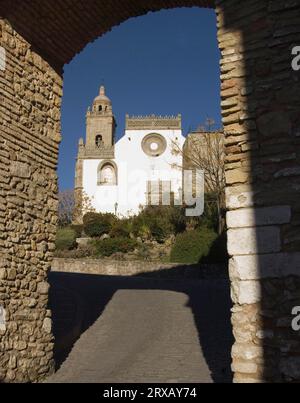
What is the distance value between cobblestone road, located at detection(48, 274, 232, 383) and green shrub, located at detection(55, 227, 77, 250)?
42.2 feet

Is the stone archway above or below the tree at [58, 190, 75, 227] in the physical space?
below

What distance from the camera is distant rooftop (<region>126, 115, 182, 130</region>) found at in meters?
43.9

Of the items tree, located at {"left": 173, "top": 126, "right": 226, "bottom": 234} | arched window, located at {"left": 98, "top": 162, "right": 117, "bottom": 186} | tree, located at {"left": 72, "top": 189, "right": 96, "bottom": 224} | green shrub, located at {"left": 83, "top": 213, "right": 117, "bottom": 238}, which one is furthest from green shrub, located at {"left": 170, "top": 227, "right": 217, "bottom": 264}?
arched window, located at {"left": 98, "top": 162, "right": 117, "bottom": 186}

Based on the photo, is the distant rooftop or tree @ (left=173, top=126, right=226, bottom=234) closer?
tree @ (left=173, top=126, right=226, bottom=234)

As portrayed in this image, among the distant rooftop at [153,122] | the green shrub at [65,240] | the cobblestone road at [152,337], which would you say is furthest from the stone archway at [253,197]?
the distant rooftop at [153,122]

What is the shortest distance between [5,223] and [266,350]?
→ 11.6ft

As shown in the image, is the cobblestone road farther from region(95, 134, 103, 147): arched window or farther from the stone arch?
region(95, 134, 103, 147): arched window

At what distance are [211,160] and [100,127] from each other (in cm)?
2660

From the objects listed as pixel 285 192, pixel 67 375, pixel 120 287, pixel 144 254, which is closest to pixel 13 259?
pixel 67 375

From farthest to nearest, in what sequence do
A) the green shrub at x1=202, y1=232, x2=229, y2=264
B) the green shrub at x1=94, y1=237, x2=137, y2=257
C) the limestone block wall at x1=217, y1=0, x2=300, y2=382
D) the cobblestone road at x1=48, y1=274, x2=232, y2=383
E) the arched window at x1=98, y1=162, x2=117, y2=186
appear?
the arched window at x1=98, y1=162, x2=117, y2=186 < the green shrub at x1=94, y1=237, x2=137, y2=257 < the green shrub at x1=202, y1=232, x2=229, y2=264 < the cobblestone road at x1=48, y1=274, x2=232, y2=383 < the limestone block wall at x1=217, y1=0, x2=300, y2=382

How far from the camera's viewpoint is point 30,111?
6.46 m

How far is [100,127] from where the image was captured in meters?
47.8

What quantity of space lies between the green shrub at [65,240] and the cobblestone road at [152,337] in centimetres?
1287
